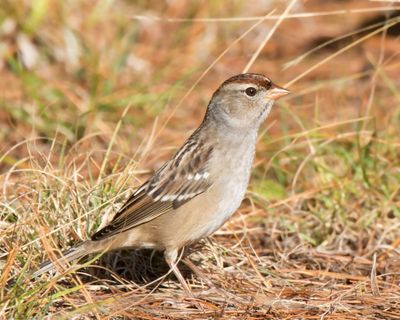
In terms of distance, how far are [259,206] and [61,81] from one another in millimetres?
2632

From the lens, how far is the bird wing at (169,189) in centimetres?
472

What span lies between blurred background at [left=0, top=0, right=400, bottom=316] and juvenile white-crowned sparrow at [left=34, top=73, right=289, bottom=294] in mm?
262

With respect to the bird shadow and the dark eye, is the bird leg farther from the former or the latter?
the dark eye

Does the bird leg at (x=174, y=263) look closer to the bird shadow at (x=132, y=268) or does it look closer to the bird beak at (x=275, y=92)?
the bird shadow at (x=132, y=268)

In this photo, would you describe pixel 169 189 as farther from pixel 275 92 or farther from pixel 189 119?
pixel 189 119

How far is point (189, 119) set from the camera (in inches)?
304

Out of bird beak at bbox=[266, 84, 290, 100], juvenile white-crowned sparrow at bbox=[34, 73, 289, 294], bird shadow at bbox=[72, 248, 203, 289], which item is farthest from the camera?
bird beak at bbox=[266, 84, 290, 100]

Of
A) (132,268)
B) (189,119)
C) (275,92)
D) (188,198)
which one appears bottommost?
(132,268)

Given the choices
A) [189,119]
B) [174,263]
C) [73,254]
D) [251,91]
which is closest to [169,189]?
[174,263]

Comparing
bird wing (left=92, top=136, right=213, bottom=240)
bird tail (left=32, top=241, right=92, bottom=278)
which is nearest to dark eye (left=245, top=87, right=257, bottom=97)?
bird wing (left=92, top=136, right=213, bottom=240)

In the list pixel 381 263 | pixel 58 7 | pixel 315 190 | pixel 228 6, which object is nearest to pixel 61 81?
pixel 58 7

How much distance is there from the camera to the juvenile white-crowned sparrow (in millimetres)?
4676

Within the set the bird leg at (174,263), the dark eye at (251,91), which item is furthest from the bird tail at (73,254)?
the dark eye at (251,91)

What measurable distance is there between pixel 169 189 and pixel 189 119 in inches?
114
